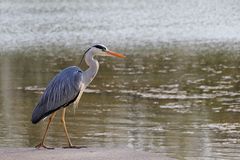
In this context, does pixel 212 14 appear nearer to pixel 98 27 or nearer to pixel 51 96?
pixel 98 27

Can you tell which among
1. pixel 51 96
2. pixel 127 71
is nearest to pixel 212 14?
pixel 127 71

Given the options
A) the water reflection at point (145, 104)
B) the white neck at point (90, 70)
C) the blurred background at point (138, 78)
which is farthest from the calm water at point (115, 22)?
the white neck at point (90, 70)

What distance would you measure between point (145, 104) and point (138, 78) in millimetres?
3053

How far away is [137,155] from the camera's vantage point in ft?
27.6

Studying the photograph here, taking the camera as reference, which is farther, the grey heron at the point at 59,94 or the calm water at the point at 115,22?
the calm water at the point at 115,22

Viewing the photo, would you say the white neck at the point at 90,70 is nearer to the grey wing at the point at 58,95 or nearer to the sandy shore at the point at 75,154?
the grey wing at the point at 58,95

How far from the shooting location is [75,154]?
8.40 meters

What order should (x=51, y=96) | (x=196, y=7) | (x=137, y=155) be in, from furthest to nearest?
(x=196, y=7), (x=51, y=96), (x=137, y=155)

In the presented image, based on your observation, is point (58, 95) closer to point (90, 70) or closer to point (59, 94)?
point (59, 94)

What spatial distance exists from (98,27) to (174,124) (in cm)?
1845

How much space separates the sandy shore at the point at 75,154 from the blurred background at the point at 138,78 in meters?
1.26

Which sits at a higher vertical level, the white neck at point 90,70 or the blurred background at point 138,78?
the white neck at point 90,70

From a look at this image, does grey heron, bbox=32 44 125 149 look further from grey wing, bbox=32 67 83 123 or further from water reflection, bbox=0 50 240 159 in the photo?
water reflection, bbox=0 50 240 159

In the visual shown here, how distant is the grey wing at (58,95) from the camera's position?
9.03 metres
